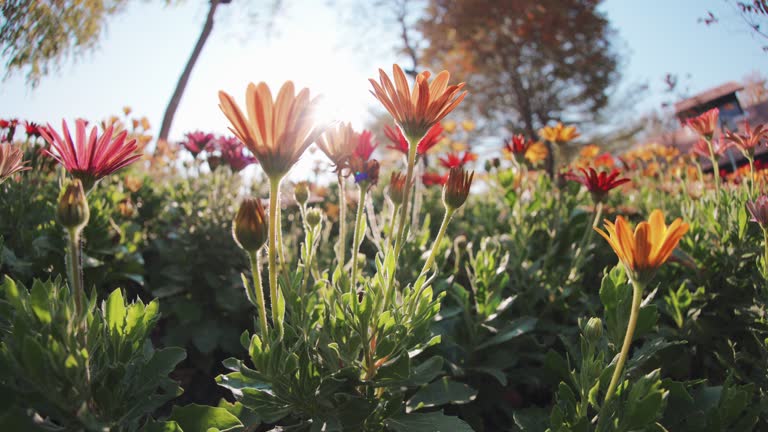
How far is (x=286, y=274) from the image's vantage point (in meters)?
1.13

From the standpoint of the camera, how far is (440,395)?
4.16 ft

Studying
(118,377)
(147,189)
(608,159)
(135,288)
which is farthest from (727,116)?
(147,189)

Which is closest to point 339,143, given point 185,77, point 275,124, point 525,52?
point 275,124

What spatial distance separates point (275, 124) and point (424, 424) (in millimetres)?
750

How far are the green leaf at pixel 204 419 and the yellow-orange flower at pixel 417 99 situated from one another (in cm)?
72

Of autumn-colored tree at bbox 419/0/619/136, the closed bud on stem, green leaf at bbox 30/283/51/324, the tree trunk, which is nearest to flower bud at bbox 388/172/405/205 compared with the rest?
the closed bud on stem

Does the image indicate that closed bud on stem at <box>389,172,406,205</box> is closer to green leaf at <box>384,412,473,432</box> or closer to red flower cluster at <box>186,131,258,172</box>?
green leaf at <box>384,412,473,432</box>

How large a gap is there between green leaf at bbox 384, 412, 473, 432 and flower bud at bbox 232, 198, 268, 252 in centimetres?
55

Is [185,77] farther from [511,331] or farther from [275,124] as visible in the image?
[275,124]

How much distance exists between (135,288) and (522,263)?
1.83 meters

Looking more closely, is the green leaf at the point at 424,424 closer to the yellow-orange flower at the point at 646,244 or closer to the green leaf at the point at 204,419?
the green leaf at the point at 204,419

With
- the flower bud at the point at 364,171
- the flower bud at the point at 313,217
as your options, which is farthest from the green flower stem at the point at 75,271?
the flower bud at the point at 364,171

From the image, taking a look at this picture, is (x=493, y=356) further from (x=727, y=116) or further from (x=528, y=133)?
(x=528, y=133)

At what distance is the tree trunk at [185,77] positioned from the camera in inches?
203
